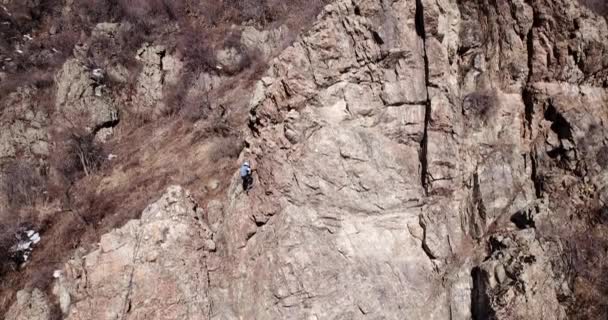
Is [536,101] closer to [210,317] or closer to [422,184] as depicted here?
[422,184]

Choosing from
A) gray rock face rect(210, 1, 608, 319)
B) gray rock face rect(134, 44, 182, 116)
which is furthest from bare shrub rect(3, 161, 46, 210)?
gray rock face rect(210, 1, 608, 319)

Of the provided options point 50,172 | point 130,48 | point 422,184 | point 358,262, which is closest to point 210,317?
point 358,262

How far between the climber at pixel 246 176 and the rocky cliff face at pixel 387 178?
0.52ft

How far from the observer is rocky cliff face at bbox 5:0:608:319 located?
814cm

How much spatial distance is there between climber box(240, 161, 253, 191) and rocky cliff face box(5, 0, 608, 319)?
16 cm

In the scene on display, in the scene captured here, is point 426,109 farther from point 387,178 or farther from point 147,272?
point 147,272

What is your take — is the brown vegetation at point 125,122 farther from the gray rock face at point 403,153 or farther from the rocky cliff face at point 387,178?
the gray rock face at point 403,153

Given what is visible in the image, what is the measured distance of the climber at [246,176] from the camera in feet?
29.7

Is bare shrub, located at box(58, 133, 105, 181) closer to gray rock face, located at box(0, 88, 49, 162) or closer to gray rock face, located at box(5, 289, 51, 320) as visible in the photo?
gray rock face, located at box(0, 88, 49, 162)

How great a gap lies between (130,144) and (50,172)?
259 cm

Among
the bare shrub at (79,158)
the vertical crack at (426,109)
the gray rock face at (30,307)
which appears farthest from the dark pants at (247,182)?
the bare shrub at (79,158)

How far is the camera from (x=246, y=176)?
30.0ft

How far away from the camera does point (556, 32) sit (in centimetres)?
867

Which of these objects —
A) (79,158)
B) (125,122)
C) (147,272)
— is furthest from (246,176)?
(125,122)
